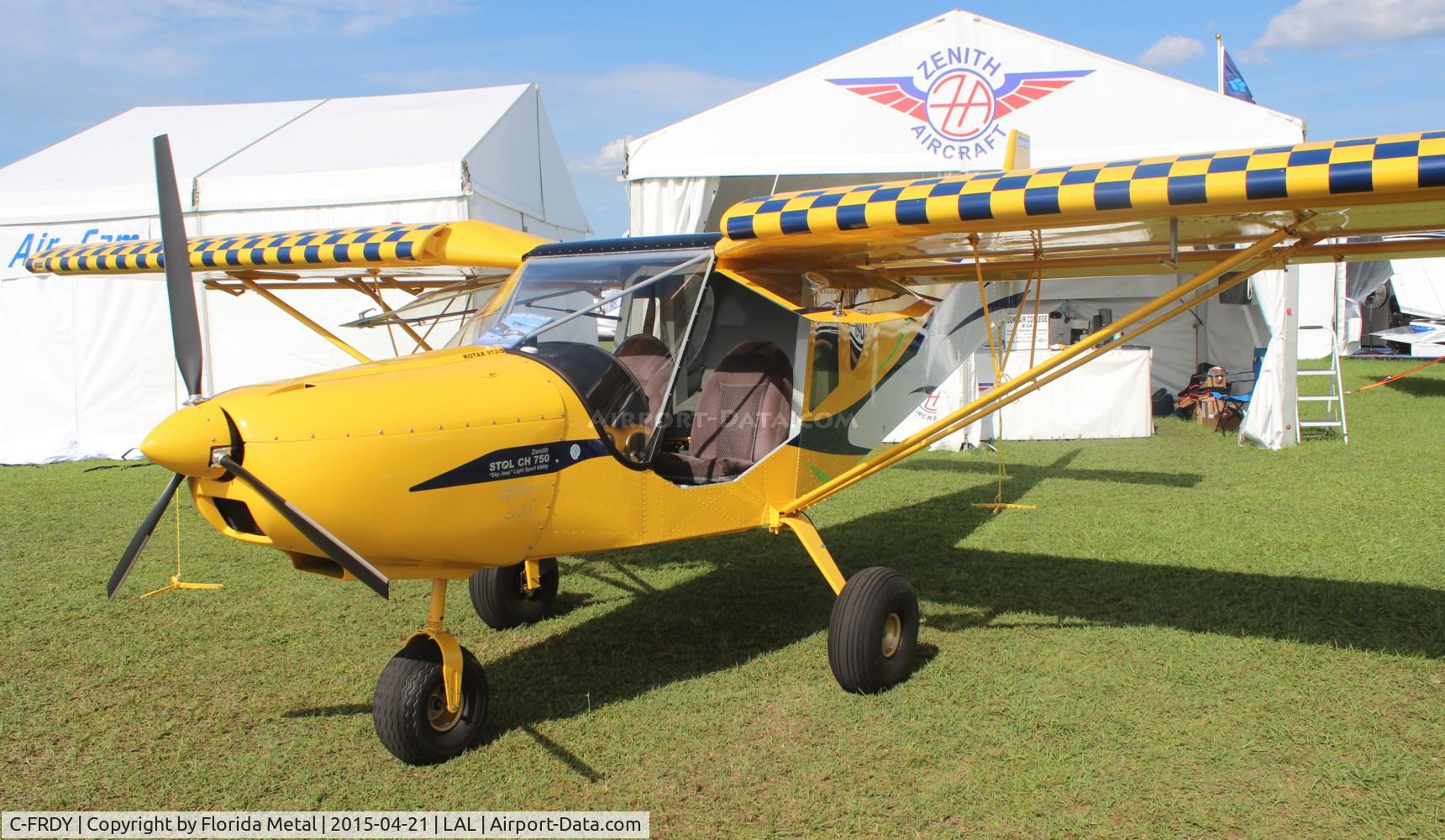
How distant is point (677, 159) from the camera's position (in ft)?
34.1

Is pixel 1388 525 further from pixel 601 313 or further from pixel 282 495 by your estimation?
pixel 282 495

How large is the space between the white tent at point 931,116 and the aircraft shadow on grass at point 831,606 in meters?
4.62

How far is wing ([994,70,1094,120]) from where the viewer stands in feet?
33.2

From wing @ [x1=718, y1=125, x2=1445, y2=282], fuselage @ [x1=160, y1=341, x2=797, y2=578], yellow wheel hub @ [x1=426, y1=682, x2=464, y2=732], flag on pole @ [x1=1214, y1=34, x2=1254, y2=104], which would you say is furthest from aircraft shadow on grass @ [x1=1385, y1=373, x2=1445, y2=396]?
yellow wheel hub @ [x1=426, y1=682, x2=464, y2=732]

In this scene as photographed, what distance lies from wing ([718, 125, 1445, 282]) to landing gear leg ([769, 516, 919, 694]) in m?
1.64

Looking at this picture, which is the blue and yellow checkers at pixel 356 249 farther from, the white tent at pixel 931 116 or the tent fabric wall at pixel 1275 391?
the tent fabric wall at pixel 1275 391

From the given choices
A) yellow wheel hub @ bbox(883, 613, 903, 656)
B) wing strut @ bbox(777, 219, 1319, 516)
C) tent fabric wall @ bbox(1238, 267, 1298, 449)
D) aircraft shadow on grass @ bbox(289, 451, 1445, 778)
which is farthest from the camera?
tent fabric wall @ bbox(1238, 267, 1298, 449)

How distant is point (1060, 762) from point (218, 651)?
13.9 feet

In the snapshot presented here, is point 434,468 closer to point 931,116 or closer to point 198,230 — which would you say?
point 931,116

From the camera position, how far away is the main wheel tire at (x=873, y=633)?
441 cm

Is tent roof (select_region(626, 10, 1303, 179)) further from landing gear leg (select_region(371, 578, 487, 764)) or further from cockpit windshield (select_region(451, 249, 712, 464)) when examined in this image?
landing gear leg (select_region(371, 578, 487, 764))

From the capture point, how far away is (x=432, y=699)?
3812 mm

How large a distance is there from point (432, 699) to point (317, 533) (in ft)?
3.46

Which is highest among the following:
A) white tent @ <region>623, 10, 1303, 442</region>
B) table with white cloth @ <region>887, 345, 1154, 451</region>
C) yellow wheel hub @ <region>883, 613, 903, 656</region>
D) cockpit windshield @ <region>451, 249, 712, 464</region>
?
white tent @ <region>623, 10, 1303, 442</region>
